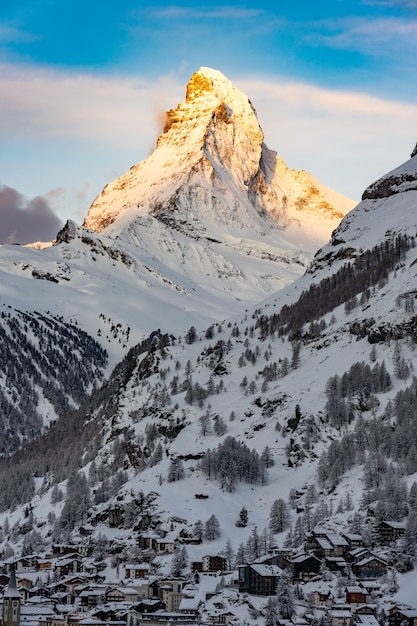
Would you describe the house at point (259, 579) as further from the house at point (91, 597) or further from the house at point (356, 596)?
the house at point (91, 597)

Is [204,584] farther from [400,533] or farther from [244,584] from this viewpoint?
[400,533]

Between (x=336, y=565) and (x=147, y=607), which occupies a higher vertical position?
(x=336, y=565)

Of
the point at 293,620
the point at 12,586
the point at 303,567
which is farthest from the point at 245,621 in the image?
the point at 12,586

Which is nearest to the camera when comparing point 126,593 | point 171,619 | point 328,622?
point 328,622

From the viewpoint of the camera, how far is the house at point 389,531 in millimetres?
191500

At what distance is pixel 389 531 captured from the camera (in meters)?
193

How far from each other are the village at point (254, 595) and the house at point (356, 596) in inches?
4.6

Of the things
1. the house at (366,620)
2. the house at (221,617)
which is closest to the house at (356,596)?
the house at (366,620)

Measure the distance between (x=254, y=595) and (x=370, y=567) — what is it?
15.3m

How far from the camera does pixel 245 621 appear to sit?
556 ft

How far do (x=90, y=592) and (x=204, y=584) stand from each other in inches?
596

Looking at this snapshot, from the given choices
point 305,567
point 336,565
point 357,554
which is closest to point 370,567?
point 357,554

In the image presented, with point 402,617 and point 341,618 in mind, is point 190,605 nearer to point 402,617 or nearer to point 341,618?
point 341,618

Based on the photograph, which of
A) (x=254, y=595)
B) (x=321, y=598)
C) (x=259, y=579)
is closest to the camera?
(x=321, y=598)
